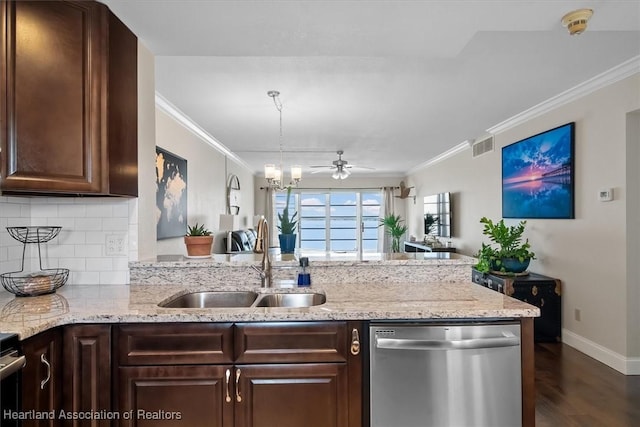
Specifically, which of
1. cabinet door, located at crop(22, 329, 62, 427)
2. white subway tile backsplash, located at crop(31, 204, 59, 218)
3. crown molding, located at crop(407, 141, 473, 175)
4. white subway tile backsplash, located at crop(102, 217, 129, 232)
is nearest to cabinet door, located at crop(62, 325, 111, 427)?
cabinet door, located at crop(22, 329, 62, 427)

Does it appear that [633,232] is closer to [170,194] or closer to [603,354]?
[603,354]

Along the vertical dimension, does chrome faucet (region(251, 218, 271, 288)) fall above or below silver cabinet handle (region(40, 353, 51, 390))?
above

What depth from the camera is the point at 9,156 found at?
1.56 m

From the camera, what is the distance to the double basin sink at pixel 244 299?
1.84m

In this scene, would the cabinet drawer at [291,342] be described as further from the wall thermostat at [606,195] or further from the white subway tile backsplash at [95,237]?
the wall thermostat at [606,195]

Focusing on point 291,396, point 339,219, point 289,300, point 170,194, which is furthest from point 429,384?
point 339,219

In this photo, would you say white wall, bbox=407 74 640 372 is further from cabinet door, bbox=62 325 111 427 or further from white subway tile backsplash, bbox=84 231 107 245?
white subway tile backsplash, bbox=84 231 107 245

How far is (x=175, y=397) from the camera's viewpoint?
1433 mm

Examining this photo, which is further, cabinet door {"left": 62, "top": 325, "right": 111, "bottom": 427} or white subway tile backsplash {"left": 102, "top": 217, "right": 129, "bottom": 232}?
white subway tile backsplash {"left": 102, "top": 217, "right": 129, "bottom": 232}

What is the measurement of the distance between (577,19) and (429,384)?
1900 mm

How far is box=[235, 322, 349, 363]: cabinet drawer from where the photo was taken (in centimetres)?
145

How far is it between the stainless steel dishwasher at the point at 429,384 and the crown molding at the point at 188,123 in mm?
2978

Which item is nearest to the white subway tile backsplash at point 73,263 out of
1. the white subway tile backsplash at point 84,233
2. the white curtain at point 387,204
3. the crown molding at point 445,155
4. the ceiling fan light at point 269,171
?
the white subway tile backsplash at point 84,233

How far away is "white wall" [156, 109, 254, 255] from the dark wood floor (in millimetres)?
3350
